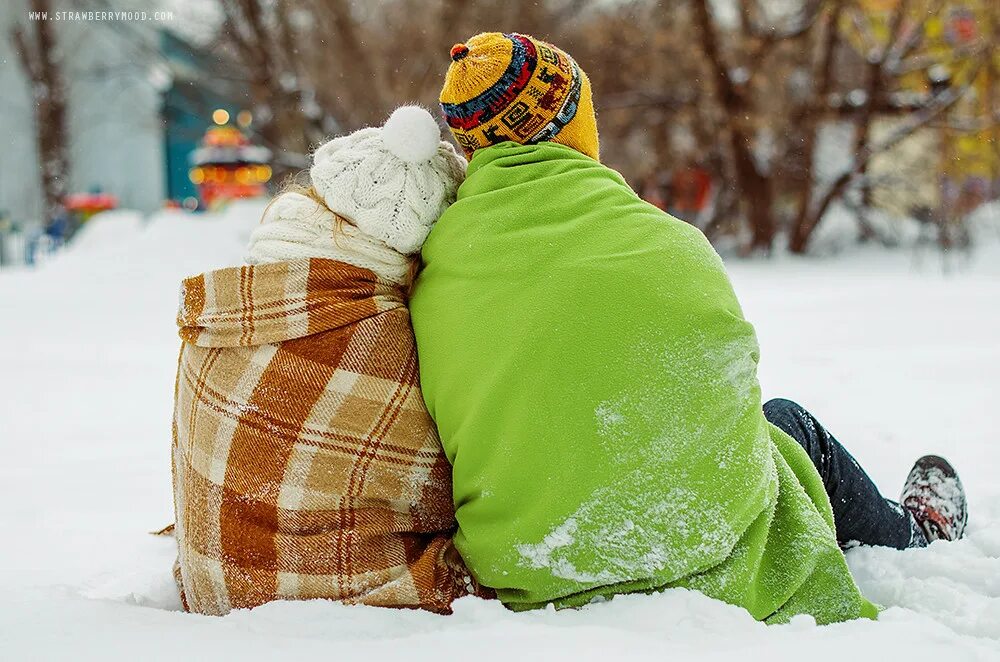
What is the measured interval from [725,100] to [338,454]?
408 inches

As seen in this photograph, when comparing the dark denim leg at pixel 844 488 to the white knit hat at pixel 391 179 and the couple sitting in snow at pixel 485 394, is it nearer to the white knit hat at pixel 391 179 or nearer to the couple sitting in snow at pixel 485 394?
the couple sitting in snow at pixel 485 394

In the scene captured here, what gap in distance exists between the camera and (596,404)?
1241 mm

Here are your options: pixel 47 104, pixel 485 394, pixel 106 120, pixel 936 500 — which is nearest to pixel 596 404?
pixel 485 394

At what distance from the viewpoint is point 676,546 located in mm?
1281

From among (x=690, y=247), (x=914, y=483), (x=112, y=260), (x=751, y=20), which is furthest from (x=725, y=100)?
(x=690, y=247)

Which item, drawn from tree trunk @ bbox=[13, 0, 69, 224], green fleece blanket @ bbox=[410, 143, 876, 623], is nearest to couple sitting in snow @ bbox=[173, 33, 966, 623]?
green fleece blanket @ bbox=[410, 143, 876, 623]

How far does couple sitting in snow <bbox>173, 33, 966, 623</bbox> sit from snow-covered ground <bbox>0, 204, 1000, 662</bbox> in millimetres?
73

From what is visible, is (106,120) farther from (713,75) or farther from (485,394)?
(485,394)

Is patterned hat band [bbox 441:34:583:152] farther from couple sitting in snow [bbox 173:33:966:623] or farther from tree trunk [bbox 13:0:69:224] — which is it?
tree trunk [bbox 13:0:69:224]

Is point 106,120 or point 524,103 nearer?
point 524,103

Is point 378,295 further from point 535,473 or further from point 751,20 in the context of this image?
point 751,20

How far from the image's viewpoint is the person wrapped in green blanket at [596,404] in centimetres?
125

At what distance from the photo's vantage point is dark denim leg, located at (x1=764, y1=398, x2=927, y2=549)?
1.77m

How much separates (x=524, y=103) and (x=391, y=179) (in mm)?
233
